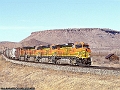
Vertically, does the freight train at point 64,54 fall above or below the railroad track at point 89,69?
above

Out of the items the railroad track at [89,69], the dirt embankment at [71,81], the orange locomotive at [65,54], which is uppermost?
the orange locomotive at [65,54]

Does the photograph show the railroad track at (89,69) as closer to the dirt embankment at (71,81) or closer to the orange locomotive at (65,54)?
the dirt embankment at (71,81)

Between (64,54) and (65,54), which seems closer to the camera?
(65,54)

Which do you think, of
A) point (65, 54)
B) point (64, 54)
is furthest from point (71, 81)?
point (64, 54)

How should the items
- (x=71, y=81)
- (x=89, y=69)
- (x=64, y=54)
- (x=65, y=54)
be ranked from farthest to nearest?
(x=64, y=54) < (x=65, y=54) < (x=89, y=69) < (x=71, y=81)

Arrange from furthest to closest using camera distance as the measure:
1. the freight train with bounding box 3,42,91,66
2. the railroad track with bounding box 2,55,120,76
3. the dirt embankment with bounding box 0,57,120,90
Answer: the freight train with bounding box 3,42,91,66, the railroad track with bounding box 2,55,120,76, the dirt embankment with bounding box 0,57,120,90

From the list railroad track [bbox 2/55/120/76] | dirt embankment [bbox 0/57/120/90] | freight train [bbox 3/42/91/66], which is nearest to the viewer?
dirt embankment [bbox 0/57/120/90]

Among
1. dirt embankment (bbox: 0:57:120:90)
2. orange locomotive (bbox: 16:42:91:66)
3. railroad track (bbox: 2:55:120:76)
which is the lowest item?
dirt embankment (bbox: 0:57:120:90)

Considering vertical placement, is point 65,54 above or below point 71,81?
above

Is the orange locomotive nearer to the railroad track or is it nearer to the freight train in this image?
the freight train

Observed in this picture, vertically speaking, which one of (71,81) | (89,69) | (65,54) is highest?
(65,54)

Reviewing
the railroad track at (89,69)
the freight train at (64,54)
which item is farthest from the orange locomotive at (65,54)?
the railroad track at (89,69)

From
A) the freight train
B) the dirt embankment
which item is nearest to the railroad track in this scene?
the dirt embankment

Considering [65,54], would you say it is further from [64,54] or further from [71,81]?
[71,81]
